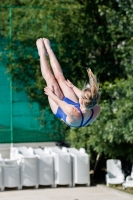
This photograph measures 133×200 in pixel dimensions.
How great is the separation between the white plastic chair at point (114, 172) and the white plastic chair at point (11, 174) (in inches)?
84.8

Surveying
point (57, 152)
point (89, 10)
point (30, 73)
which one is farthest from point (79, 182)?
point (89, 10)

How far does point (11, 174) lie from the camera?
42.7ft

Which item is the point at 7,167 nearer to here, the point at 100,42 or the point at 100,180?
the point at 100,180

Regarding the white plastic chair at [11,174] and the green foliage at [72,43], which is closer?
the white plastic chair at [11,174]

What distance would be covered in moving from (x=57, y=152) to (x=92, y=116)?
698cm

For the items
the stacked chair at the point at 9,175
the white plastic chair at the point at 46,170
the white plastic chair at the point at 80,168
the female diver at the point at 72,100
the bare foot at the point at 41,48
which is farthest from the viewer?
A: the white plastic chair at the point at 80,168

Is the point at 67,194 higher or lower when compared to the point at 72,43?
lower

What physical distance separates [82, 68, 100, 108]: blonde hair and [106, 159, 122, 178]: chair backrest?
7.13 m

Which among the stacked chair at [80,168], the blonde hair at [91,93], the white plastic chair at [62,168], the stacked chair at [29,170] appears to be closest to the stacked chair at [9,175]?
the stacked chair at [29,170]

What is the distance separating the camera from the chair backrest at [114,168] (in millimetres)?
13750

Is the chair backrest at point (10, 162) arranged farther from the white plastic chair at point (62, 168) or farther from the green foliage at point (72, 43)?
the green foliage at point (72, 43)

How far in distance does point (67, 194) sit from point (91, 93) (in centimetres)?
652

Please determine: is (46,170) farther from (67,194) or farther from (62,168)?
(67,194)

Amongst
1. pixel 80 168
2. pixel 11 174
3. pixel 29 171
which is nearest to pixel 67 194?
pixel 80 168
